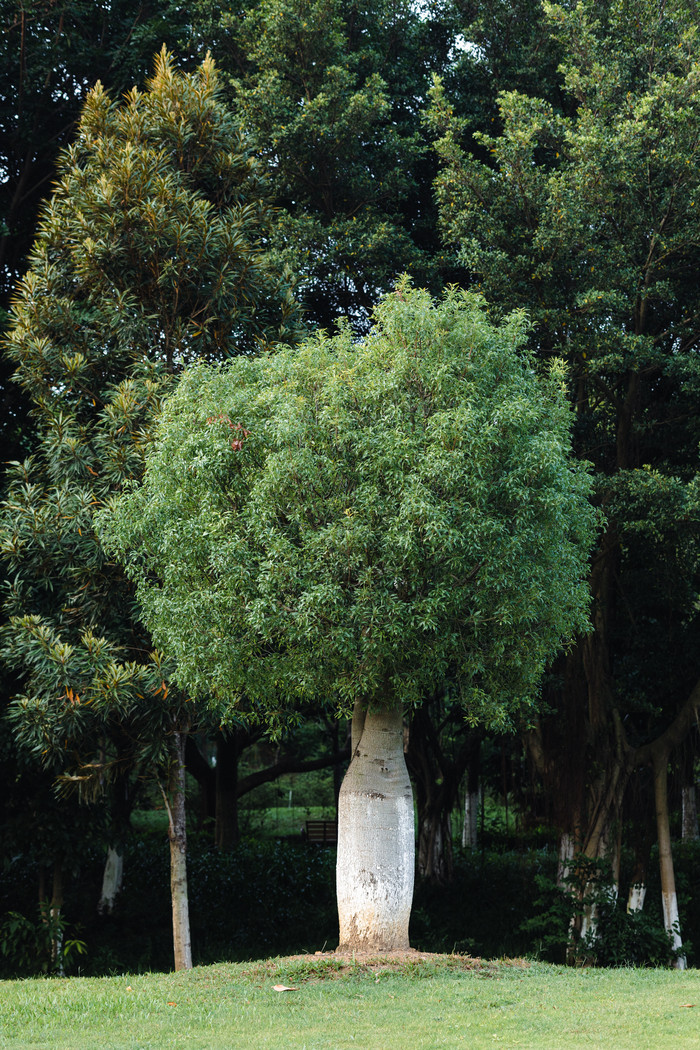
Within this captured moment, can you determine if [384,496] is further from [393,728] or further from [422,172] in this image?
[422,172]

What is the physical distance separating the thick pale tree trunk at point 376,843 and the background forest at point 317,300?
4.89 ft

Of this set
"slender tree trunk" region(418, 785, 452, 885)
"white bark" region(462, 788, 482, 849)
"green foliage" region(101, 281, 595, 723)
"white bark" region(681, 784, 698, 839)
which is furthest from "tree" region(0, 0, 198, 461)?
"white bark" region(681, 784, 698, 839)

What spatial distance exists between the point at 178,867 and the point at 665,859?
25.4 feet

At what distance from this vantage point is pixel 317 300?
1798 cm

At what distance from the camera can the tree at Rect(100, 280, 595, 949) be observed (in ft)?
32.1

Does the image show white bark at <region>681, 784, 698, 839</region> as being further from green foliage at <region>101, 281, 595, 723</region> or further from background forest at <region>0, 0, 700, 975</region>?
green foliage at <region>101, 281, 595, 723</region>

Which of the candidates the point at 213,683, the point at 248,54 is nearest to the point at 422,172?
the point at 248,54

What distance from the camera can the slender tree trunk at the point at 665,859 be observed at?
15.9 meters

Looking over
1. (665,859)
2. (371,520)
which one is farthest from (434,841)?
(371,520)

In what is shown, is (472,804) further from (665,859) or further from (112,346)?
(112,346)

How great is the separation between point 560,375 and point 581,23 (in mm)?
6453

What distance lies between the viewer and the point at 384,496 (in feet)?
32.7

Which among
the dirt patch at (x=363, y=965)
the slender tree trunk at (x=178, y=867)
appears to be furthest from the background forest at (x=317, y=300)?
the dirt patch at (x=363, y=965)

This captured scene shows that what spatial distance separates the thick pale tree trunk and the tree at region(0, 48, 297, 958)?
2.97m
